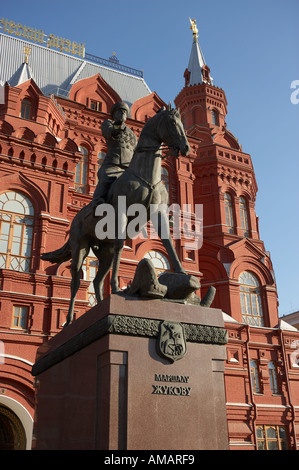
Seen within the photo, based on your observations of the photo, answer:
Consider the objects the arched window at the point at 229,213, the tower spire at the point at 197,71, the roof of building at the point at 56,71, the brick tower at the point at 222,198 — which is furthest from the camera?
the tower spire at the point at 197,71

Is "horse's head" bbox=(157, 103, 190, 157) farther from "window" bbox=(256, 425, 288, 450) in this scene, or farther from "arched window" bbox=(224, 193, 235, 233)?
"arched window" bbox=(224, 193, 235, 233)

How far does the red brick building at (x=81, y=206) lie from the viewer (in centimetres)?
1588

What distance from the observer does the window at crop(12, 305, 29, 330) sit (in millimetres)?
15625

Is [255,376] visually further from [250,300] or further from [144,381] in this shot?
[144,381]

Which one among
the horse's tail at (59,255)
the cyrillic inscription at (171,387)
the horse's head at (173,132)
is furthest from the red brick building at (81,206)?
the horse's head at (173,132)

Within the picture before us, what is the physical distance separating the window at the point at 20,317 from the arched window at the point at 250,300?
1073cm

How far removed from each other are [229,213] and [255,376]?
8.70 m

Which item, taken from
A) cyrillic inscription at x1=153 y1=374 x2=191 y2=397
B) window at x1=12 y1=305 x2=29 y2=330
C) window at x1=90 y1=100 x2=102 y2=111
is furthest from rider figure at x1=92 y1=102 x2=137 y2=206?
window at x1=90 y1=100 x2=102 y2=111

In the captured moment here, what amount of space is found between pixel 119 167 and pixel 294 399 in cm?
1745

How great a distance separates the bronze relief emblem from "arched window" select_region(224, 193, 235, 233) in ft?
65.3

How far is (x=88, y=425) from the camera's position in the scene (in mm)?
4914

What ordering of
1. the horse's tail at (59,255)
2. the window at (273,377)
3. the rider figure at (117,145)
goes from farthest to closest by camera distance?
the window at (273,377) → the horse's tail at (59,255) → the rider figure at (117,145)

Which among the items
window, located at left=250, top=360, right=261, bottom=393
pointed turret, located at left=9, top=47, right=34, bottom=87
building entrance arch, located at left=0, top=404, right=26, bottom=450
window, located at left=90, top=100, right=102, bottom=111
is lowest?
building entrance arch, located at left=0, top=404, right=26, bottom=450

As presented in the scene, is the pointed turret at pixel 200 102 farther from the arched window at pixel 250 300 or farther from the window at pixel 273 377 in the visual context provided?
the window at pixel 273 377
